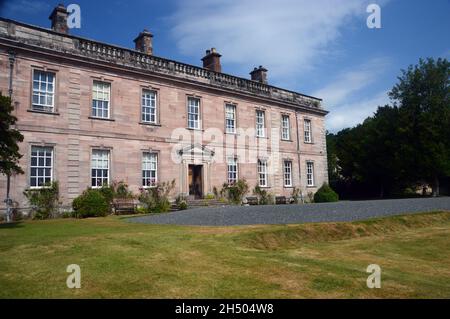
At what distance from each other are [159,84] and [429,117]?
24394mm

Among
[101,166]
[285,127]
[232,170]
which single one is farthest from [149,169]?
[285,127]

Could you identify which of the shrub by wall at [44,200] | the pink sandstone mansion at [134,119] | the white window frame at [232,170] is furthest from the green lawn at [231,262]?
the white window frame at [232,170]

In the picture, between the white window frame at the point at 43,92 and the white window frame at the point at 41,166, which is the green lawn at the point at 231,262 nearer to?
the white window frame at the point at 41,166

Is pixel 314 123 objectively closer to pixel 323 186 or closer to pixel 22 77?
pixel 323 186

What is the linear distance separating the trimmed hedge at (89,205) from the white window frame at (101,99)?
14.1ft

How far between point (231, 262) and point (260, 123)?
2121 cm

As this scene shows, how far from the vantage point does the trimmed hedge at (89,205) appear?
56.0 ft

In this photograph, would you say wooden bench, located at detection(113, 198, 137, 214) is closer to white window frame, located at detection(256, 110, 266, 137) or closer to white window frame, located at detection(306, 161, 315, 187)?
white window frame, located at detection(256, 110, 266, 137)

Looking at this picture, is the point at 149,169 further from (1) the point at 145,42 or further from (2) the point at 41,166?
(1) the point at 145,42

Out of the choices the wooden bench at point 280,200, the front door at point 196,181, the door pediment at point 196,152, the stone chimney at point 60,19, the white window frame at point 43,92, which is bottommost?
the wooden bench at point 280,200

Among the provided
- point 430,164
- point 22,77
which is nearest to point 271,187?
point 430,164

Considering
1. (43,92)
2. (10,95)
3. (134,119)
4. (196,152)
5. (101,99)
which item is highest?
(101,99)

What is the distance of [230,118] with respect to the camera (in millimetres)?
25375

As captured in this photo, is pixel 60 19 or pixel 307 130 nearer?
pixel 60 19
